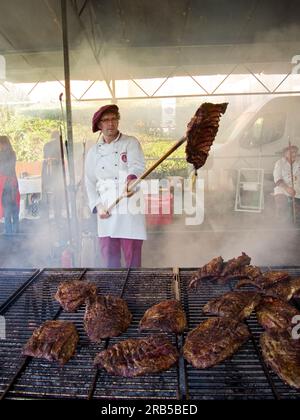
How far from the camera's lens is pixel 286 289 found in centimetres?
323

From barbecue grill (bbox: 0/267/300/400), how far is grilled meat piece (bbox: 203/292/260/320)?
10 centimetres

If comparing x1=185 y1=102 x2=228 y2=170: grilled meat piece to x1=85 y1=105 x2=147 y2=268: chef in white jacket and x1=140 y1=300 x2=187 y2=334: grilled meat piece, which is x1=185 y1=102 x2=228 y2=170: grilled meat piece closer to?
x1=140 y1=300 x2=187 y2=334: grilled meat piece

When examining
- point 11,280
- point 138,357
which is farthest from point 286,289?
point 11,280

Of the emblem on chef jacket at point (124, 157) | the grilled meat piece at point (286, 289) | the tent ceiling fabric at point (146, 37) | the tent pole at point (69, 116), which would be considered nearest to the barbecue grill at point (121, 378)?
the grilled meat piece at point (286, 289)

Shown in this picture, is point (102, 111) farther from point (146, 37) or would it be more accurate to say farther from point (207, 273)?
point (146, 37)

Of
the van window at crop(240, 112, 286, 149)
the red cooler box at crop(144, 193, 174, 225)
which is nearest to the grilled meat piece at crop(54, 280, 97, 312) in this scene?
the red cooler box at crop(144, 193, 174, 225)

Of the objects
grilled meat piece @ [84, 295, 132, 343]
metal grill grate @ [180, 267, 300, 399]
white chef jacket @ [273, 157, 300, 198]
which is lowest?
metal grill grate @ [180, 267, 300, 399]

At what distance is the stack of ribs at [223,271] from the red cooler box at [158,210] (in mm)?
4670

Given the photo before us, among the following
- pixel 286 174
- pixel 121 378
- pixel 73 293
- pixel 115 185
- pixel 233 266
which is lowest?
pixel 121 378

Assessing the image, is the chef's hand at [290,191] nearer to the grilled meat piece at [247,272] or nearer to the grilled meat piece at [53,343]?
the grilled meat piece at [247,272]

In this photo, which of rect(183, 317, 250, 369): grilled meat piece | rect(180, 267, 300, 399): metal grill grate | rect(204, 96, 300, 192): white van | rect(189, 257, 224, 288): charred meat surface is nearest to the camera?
rect(180, 267, 300, 399): metal grill grate

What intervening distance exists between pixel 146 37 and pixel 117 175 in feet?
15.1

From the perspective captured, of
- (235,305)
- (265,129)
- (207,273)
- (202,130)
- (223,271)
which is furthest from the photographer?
(265,129)

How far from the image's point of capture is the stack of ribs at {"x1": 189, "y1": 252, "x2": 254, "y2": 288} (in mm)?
3505
